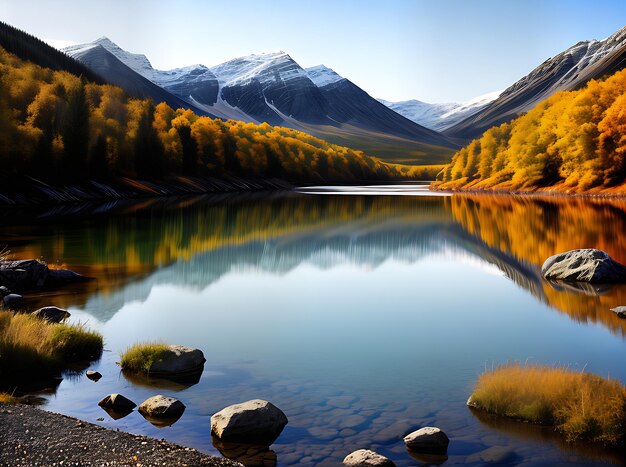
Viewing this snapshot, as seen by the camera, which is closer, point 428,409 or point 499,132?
point 428,409

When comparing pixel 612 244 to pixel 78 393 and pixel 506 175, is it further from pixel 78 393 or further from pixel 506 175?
pixel 506 175

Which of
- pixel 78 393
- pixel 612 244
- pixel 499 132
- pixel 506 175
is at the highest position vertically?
pixel 499 132

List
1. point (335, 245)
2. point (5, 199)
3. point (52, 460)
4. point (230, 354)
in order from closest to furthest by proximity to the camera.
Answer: point (52, 460) < point (230, 354) < point (335, 245) < point (5, 199)

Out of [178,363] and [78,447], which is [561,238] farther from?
[78,447]

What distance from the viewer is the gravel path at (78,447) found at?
32.6 ft

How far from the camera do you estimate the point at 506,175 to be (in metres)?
140

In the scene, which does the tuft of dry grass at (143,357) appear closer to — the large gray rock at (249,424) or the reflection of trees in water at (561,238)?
the large gray rock at (249,424)

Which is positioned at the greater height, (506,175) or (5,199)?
(506,175)

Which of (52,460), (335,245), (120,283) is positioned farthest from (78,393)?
(335,245)

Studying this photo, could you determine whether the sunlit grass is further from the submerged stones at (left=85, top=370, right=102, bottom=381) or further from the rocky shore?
the rocky shore

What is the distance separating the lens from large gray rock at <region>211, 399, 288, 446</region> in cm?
1192

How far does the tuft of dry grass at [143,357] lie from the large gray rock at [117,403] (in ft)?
7.81

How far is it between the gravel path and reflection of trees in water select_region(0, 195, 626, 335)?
12010 millimetres

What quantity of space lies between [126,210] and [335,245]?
138 ft
